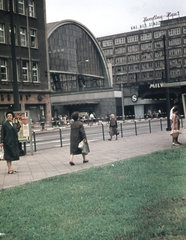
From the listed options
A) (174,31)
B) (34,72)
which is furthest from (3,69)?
(174,31)

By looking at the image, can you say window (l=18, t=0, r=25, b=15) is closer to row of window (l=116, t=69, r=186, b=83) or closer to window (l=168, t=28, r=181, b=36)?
row of window (l=116, t=69, r=186, b=83)

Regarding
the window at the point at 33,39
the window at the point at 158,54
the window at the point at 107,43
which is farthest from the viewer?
the window at the point at 107,43

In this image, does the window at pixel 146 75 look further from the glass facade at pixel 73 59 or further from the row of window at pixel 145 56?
the glass facade at pixel 73 59

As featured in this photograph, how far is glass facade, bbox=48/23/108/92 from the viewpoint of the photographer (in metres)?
67.1

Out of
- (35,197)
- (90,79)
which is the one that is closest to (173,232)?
(35,197)

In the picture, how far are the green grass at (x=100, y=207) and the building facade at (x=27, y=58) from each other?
3218cm

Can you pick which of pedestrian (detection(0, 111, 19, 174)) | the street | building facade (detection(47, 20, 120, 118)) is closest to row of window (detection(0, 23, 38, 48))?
the street

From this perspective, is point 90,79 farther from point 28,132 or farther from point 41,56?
point 28,132

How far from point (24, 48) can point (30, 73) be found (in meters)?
2.91

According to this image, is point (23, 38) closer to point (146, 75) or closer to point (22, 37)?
point (22, 37)

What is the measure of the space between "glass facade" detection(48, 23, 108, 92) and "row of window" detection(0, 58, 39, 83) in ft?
71.3

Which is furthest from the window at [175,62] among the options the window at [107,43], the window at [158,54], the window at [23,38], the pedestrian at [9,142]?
the pedestrian at [9,142]

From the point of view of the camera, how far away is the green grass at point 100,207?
14.6ft

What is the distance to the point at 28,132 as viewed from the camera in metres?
15.1
